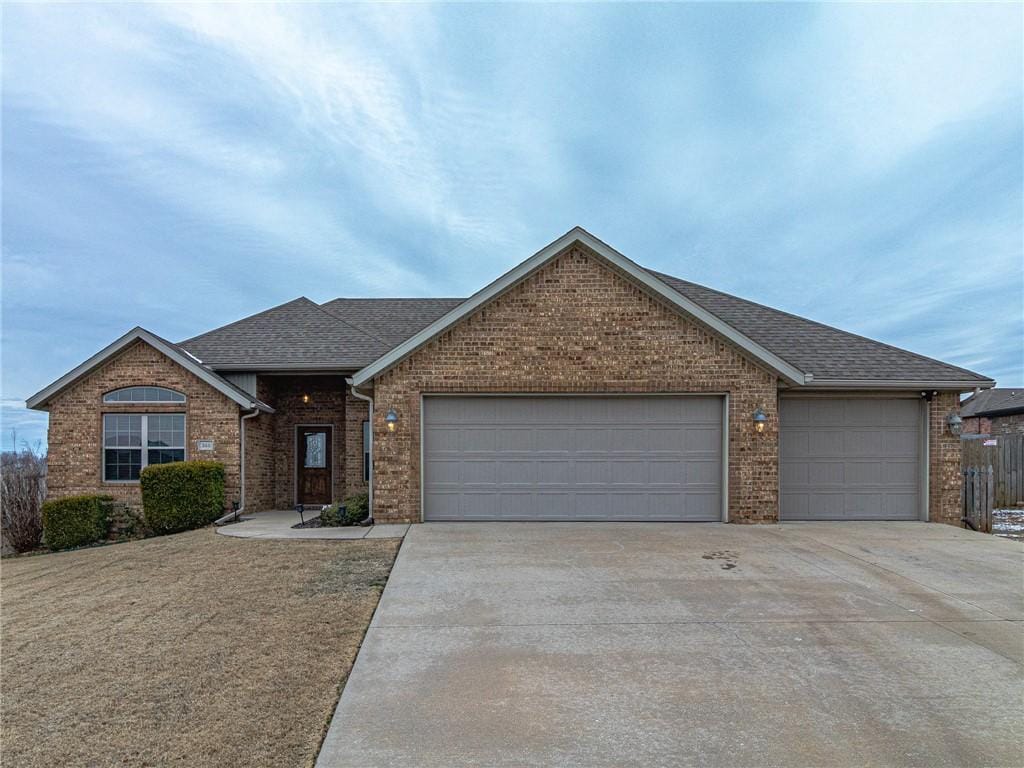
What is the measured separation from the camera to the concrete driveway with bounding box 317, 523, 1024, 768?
11.6ft

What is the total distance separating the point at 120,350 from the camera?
487 inches

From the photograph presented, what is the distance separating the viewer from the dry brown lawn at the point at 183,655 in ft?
11.6

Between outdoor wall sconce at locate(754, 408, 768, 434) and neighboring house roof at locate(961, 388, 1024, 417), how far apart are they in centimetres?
1893

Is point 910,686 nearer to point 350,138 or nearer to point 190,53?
point 190,53

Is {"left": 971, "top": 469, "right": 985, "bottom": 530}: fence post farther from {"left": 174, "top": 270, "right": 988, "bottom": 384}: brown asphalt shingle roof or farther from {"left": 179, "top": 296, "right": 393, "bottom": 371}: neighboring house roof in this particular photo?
{"left": 179, "top": 296, "right": 393, "bottom": 371}: neighboring house roof

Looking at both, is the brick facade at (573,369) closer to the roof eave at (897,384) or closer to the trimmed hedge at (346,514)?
the trimmed hedge at (346,514)

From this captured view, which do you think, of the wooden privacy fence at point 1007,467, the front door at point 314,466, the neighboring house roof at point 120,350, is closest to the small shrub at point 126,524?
the neighboring house roof at point 120,350

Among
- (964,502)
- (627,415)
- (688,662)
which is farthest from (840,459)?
(688,662)

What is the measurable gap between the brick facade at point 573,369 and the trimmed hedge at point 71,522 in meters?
6.25

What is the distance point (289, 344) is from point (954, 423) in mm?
14671

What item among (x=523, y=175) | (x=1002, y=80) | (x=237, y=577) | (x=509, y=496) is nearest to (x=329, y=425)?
(x=509, y=496)

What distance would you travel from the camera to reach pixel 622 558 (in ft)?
26.4

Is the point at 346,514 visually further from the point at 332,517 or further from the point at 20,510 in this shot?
the point at 20,510

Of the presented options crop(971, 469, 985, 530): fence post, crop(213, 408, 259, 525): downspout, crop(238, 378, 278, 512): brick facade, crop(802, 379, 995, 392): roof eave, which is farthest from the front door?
crop(971, 469, 985, 530): fence post
